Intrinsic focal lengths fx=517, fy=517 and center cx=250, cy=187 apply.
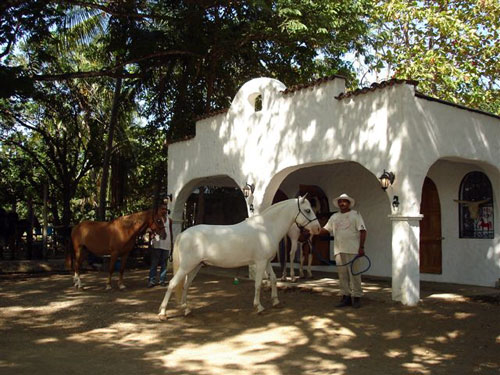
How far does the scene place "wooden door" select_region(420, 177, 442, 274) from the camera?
1145 centimetres

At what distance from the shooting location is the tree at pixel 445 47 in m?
16.6

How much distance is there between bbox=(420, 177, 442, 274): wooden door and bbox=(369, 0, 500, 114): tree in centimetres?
576

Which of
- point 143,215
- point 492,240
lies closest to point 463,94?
point 492,240

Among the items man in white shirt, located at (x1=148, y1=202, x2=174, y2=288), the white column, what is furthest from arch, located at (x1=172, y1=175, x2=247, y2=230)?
the white column

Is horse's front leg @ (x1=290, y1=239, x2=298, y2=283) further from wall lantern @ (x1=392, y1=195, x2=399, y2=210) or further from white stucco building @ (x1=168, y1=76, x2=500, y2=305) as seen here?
wall lantern @ (x1=392, y1=195, x2=399, y2=210)

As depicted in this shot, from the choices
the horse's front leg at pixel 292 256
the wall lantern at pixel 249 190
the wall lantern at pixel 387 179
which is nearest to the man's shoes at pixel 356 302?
→ the wall lantern at pixel 387 179

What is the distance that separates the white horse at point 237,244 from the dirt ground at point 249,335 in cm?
64

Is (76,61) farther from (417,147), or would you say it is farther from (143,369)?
(143,369)

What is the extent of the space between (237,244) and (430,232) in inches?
221

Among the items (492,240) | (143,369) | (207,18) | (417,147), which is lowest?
(143,369)

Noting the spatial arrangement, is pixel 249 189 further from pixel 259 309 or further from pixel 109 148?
pixel 109 148

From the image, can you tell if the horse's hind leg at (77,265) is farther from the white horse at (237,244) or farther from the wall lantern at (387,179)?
the wall lantern at (387,179)

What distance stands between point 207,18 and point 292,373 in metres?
11.8

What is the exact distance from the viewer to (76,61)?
2034 cm
